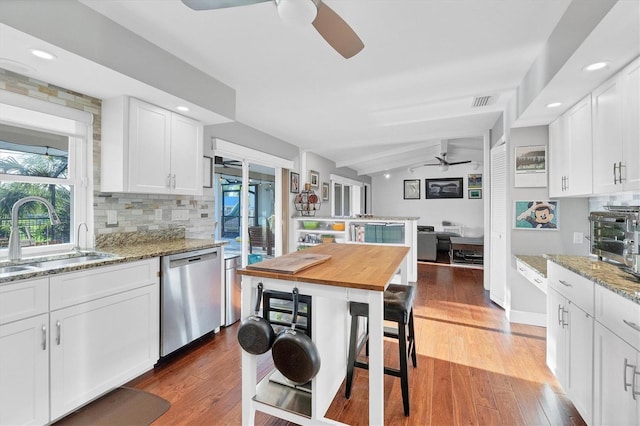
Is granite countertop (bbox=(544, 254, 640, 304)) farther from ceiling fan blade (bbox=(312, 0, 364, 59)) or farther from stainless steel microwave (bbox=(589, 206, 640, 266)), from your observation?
ceiling fan blade (bbox=(312, 0, 364, 59))

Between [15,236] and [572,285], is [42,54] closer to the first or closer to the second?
[15,236]

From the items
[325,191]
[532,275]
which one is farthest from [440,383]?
[325,191]

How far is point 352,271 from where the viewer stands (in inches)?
65.2

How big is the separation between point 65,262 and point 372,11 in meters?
2.68

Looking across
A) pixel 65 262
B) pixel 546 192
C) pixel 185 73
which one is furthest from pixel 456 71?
pixel 65 262

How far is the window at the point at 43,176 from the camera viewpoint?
2096mm

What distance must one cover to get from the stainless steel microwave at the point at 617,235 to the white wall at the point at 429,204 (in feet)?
23.0

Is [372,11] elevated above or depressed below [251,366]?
above

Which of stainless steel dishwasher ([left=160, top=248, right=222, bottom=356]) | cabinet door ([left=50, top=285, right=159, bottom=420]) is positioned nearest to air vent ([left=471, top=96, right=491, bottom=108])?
stainless steel dishwasher ([left=160, top=248, right=222, bottom=356])

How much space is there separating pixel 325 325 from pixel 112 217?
213cm

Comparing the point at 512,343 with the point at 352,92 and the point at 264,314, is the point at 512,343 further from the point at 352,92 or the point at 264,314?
the point at 352,92

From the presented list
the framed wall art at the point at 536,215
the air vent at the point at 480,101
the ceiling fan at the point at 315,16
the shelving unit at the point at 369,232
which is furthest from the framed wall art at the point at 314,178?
the ceiling fan at the point at 315,16

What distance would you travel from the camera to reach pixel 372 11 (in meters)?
1.82

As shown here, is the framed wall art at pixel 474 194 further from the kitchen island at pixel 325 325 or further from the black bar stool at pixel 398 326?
the kitchen island at pixel 325 325
